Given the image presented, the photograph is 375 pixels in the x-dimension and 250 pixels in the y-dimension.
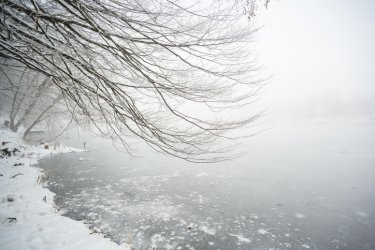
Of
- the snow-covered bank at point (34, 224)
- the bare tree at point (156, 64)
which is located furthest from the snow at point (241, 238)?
the bare tree at point (156, 64)

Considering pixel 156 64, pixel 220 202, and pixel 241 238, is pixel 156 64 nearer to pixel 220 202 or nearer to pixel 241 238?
pixel 241 238

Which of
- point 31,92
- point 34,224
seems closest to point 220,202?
point 34,224

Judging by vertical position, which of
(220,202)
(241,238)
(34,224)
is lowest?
(241,238)

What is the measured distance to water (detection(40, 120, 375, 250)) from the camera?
7.93 m

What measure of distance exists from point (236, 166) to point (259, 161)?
3.10m

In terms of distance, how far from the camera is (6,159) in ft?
44.3

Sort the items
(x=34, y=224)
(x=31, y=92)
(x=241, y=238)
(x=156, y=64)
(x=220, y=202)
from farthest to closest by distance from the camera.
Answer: (x=220, y=202) < (x=241, y=238) < (x=34, y=224) < (x=31, y=92) < (x=156, y=64)

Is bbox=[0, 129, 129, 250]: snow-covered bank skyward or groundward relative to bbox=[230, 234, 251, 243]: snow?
skyward

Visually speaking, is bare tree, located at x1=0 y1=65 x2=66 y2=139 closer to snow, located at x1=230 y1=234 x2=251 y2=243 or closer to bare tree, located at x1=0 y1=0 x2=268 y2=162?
bare tree, located at x1=0 y1=0 x2=268 y2=162

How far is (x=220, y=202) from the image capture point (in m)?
11.2

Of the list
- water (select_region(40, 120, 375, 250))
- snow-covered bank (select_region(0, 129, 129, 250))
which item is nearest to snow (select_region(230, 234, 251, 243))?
water (select_region(40, 120, 375, 250))

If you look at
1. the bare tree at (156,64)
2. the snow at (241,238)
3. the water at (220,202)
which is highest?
the bare tree at (156,64)

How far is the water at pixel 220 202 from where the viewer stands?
7.93 m

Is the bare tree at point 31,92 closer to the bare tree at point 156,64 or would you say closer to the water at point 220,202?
the bare tree at point 156,64
